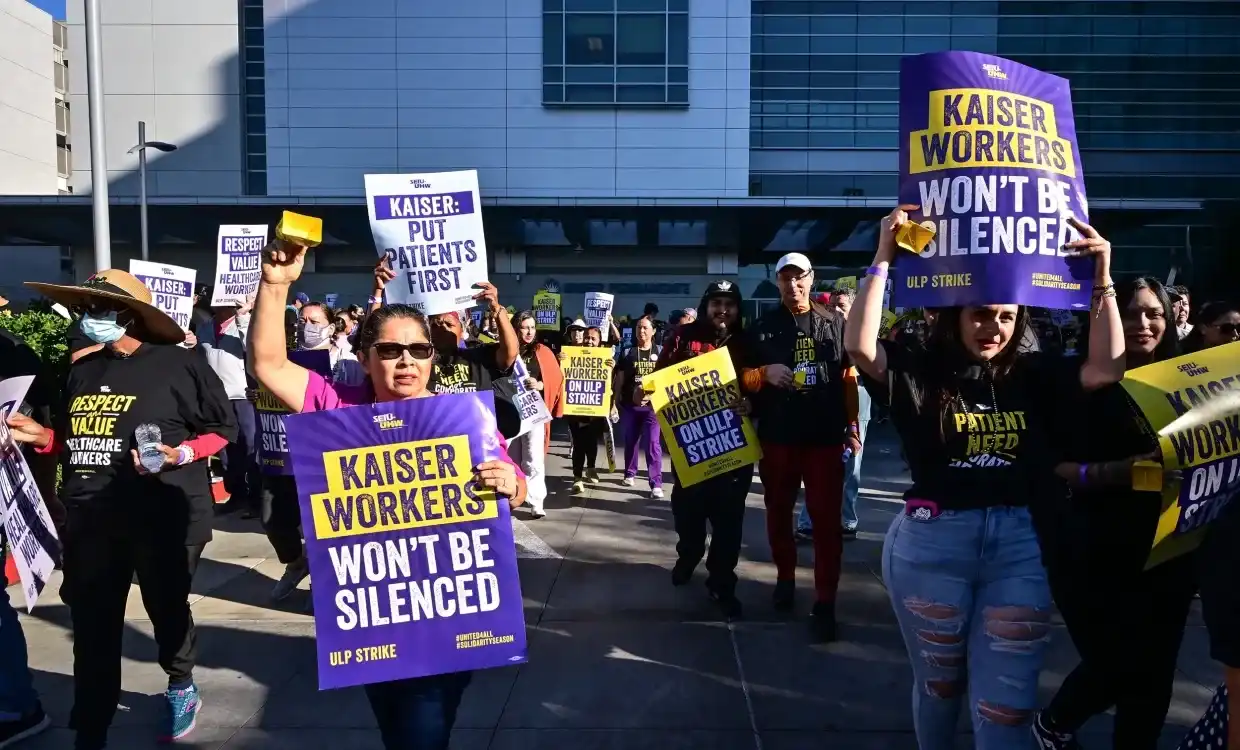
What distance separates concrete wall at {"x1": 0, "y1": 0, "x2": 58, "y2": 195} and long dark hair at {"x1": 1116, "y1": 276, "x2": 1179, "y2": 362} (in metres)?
53.3

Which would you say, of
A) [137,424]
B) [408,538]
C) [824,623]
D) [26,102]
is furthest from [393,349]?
[26,102]

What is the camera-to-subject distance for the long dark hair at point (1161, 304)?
12.1 feet

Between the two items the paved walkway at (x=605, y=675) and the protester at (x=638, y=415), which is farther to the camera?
the protester at (x=638, y=415)

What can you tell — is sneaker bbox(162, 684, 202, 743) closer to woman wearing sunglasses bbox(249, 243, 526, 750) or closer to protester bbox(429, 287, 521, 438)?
woman wearing sunglasses bbox(249, 243, 526, 750)

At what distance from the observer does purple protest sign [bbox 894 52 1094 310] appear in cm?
292

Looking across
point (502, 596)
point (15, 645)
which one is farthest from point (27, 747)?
Result: point (502, 596)

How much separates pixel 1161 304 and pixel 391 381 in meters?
3.16

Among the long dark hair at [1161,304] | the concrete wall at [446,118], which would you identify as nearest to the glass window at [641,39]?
the concrete wall at [446,118]

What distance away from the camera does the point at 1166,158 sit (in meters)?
37.9

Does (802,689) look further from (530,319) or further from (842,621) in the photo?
(530,319)

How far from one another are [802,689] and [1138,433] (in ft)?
6.79

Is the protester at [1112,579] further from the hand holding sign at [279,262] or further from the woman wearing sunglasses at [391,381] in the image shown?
the hand holding sign at [279,262]

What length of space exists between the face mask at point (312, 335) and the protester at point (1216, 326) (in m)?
7.01

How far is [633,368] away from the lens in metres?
9.91
